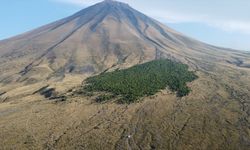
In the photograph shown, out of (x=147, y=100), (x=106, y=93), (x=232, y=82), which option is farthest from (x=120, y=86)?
(x=232, y=82)

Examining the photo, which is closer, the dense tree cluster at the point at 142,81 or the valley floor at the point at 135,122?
the valley floor at the point at 135,122

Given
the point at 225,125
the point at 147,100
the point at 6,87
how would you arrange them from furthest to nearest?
1. the point at 6,87
2. the point at 147,100
3. the point at 225,125

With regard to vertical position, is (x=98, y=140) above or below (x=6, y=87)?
above

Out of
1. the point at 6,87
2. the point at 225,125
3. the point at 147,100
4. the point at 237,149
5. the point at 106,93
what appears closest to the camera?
the point at 237,149

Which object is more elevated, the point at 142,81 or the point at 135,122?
the point at 135,122

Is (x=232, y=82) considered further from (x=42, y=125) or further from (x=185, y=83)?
(x=42, y=125)

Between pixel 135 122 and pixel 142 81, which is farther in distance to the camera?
pixel 142 81

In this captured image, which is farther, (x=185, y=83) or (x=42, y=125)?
(x=185, y=83)

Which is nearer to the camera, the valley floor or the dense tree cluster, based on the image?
the valley floor
